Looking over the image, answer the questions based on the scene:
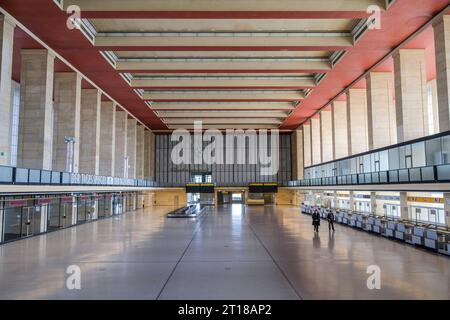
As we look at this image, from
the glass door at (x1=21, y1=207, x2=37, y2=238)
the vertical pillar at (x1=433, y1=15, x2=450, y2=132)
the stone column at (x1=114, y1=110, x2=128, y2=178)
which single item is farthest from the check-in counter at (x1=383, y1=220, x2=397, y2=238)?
the stone column at (x1=114, y1=110, x2=128, y2=178)

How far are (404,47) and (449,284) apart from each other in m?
17.5

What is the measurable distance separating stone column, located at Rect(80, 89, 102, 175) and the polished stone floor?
1282 centimetres

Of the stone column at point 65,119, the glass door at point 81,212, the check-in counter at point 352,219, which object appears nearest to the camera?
the check-in counter at point 352,219

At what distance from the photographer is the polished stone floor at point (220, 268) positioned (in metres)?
8.38

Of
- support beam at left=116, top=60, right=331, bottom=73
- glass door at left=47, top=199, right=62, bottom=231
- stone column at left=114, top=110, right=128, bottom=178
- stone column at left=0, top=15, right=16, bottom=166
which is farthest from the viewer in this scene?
stone column at left=114, top=110, right=128, bottom=178

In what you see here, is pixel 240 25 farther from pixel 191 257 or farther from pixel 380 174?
pixel 191 257

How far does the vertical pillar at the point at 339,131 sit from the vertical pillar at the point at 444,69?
697 inches

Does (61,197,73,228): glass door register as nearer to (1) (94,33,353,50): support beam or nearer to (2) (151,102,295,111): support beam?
(1) (94,33,353,50): support beam

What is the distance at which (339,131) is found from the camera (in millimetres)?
35812

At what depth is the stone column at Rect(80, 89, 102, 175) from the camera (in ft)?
99.3

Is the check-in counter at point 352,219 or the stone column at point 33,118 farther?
the check-in counter at point 352,219

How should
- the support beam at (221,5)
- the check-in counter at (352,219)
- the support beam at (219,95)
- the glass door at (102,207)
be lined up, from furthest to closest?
the support beam at (219,95) → the glass door at (102,207) → the check-in counter at (352,219) → the support beam at (221,5)

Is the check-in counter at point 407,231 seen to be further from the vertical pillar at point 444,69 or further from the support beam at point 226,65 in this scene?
the support beam at point 226,65

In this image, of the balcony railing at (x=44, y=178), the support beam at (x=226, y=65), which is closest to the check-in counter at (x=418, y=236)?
the support beam at (x=226, y=65)
